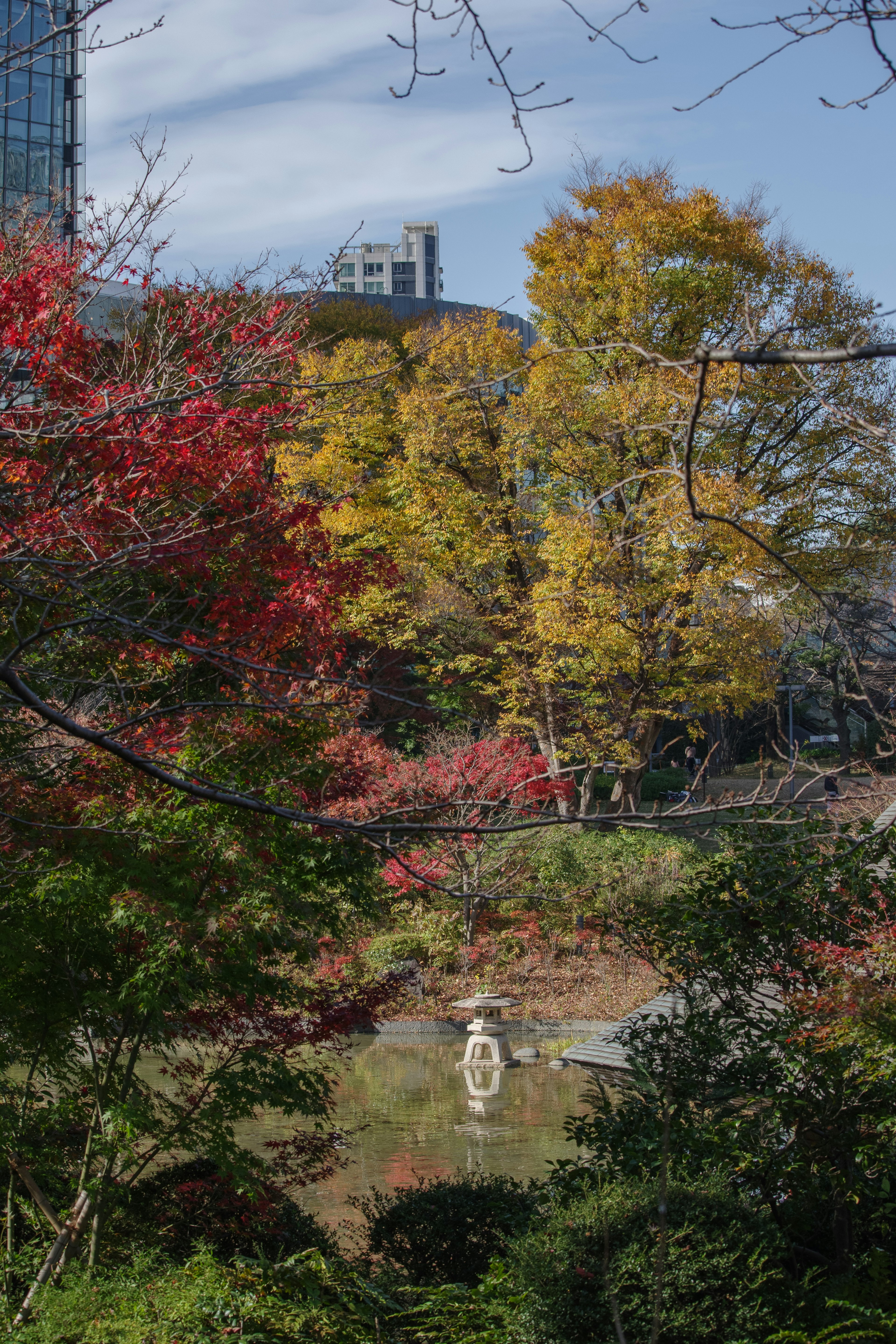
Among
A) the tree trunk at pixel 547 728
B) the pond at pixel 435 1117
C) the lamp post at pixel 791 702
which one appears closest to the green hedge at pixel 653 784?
the lamp post at pixel 791 702

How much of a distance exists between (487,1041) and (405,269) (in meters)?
91.9

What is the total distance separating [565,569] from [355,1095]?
342 inches

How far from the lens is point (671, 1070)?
17.5 ft

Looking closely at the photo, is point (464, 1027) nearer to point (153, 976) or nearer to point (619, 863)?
point (619, 863)

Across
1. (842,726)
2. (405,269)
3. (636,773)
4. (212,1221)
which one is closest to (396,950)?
(636,773)

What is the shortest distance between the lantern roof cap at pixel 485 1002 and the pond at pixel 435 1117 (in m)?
0.72

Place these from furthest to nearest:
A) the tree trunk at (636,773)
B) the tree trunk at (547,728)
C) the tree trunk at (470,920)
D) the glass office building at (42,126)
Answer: the glass office building at (42,126) < the tree trunk at (547,728) < the tree trunk at (636,773) < the tree trunk at (470,920)

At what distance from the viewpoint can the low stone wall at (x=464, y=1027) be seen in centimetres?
1436

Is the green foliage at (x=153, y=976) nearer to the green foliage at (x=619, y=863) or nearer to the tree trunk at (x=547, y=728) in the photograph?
the green foliage at (x=619, y=863)

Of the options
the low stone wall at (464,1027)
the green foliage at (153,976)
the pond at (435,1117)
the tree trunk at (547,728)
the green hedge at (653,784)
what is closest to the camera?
the green foliage at (153,976)

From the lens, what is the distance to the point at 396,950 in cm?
1650

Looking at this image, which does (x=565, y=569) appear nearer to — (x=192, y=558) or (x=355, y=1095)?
(x=355, y=1095)

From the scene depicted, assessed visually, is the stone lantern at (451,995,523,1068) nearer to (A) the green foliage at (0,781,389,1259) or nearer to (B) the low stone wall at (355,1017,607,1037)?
(B) the low stone wall at (355,1017,607,1037)

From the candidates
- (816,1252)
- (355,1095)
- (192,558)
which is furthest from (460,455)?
(816,1252)
